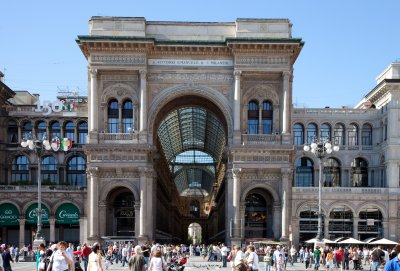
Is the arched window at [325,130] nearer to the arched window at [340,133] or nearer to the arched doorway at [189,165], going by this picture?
the arched window at [340,133]

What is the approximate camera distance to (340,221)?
82.0 meters

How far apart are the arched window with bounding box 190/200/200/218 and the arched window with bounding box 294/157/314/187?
296 ft

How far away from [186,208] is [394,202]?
10267 centimetres

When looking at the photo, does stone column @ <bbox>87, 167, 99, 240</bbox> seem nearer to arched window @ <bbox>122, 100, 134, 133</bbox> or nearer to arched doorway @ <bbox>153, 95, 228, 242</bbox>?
arched window @ <bbox>122, 100, 134, 133</bbox>

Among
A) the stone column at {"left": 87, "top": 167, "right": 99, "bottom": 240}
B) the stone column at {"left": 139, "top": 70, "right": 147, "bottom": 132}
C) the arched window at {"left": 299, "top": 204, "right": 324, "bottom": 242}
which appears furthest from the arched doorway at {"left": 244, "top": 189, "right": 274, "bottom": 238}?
the stone column at {"left": 87, "top": 167, "right": 99, "bottom": 240}

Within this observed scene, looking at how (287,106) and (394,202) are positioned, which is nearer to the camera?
(287,106)

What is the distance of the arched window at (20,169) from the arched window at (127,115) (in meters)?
21.6

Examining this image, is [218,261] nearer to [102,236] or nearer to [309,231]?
[102,236]

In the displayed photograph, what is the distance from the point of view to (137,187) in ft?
236

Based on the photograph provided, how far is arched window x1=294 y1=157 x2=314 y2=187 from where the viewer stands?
294 feet

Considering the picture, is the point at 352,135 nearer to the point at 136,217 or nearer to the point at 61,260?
the point at 136,217

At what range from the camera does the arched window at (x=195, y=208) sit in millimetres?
178375

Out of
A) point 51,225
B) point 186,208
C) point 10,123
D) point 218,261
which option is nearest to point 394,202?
point 218,261

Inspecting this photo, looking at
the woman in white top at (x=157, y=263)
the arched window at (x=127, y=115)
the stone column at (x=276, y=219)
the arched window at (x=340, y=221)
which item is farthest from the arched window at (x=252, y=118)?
the woman in white top at (x=157, y=263)
